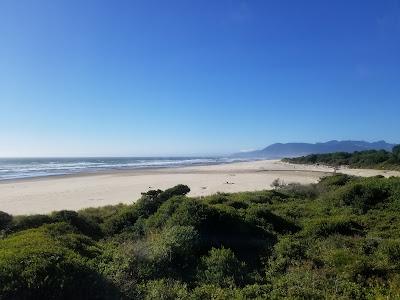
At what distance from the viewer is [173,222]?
1260 centimetres

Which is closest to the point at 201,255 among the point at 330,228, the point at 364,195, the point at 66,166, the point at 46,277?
the point at 46,277

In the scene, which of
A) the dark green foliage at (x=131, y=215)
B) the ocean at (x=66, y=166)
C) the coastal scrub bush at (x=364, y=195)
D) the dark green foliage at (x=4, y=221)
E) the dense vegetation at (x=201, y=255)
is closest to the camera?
the dense vegetation at (x=201, y=255)

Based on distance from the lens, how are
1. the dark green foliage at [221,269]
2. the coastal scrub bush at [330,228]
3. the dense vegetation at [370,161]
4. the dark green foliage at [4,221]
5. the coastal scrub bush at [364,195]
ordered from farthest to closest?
the dense vegetation at [370,161] → the coastal scrub bush at [364,195] → the dark green foliage at [4,221] → the coastal scrub bush at [330,228] → the dark green foliage at [221,269]

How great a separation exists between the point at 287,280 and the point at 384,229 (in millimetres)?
7310

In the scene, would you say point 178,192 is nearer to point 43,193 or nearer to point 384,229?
point 384,229

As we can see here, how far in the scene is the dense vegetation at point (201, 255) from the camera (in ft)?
24.4

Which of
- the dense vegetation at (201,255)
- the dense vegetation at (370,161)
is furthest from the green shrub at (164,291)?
the dense vegetation at (370,161)

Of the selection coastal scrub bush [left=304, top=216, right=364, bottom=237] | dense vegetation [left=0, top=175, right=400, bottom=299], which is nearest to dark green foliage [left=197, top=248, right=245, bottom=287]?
dense vegetation [left=0, top=175, right=400, bottom=299]

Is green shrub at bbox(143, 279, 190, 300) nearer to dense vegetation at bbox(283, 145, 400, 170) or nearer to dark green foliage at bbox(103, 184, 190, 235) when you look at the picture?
dark green foliage at bbox(103, 184, 190, 235)

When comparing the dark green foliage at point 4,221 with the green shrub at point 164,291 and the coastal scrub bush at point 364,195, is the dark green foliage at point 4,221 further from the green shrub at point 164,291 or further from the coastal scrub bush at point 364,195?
the coastal scrub bush at point 364,195

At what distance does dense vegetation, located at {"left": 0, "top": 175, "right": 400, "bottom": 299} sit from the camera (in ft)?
24.4

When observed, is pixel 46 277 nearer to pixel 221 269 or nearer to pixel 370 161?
pixel 221 269

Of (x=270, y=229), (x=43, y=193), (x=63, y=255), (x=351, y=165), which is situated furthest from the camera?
(x=351, y=165)

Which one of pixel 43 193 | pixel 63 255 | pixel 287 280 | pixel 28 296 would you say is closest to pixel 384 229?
pixel 287 280
